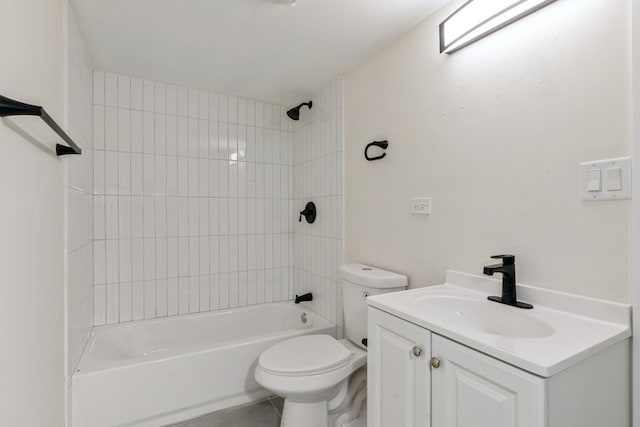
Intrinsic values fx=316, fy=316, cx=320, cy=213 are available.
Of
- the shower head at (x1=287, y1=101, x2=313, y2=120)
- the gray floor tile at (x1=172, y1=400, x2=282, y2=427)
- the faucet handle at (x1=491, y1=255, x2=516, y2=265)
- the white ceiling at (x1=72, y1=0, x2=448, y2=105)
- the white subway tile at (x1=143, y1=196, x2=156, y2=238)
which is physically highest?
the white ceiling at (x1=72, y1=0, x2=448, y2=105)

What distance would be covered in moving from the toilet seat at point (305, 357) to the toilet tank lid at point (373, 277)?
1.21 feet

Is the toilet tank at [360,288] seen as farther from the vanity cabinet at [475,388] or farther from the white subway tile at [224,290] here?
the white subway tile at [224,290]

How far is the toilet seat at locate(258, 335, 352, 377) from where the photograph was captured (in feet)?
4.90

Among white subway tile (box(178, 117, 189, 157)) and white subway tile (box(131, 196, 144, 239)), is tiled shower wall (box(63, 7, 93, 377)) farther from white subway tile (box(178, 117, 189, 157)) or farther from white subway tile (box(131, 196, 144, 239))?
white subway tile (box(178, 117, 189, 157))

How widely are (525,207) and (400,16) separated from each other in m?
1.07

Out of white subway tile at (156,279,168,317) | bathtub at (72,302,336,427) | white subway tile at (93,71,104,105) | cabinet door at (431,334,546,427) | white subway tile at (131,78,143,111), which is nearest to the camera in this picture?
cabinet door at (431,334,546,427)

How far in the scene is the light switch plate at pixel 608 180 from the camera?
91 cm

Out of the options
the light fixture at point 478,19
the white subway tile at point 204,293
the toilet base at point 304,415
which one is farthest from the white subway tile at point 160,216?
the light fixture at point 478,19

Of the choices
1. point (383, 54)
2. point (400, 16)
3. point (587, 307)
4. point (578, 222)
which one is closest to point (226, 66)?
point (383, 54)

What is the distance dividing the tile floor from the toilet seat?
1.58 feet

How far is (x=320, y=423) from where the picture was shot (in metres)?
1.58

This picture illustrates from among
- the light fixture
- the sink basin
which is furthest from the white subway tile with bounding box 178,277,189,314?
the light fixture

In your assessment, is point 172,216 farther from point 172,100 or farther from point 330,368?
point 330,368

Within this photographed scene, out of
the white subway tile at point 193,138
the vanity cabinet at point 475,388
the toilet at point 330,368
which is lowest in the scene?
the toilet at point 330,368
